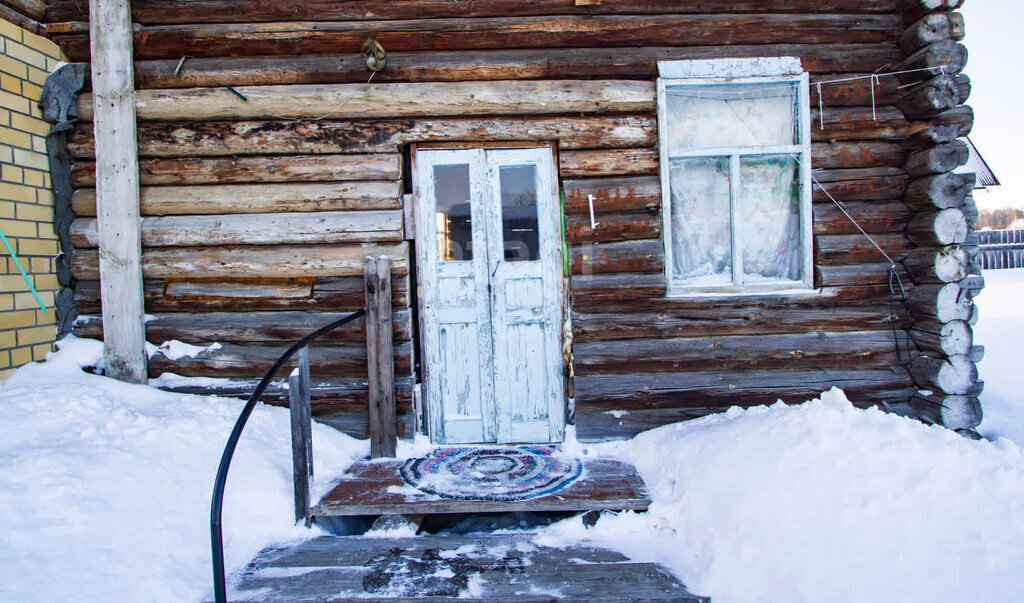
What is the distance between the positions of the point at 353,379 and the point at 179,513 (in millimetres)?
1727

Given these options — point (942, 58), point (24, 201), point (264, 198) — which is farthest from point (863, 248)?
point (24, 201)

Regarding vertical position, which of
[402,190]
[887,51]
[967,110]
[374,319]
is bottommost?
[374,319]

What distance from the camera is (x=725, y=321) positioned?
4.70 metres

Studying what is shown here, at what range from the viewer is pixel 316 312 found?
4.66 meters

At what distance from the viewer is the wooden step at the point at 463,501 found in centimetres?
346

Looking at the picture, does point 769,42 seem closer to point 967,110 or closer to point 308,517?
point 967,110

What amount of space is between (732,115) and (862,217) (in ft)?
4.65

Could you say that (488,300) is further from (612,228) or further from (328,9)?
(328,9)

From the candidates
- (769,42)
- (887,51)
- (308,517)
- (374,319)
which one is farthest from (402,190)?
(887,51)

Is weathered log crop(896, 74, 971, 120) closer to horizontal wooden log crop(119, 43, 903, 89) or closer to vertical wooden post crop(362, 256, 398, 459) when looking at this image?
horizontal wooden log crop(119, 43, 903, 89)

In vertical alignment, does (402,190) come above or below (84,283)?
above

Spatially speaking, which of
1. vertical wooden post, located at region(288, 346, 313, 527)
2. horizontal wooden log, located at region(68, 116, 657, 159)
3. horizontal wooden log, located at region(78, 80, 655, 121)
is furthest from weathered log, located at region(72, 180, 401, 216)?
vertical wooden post, located at region(288, 346, 313, 527)

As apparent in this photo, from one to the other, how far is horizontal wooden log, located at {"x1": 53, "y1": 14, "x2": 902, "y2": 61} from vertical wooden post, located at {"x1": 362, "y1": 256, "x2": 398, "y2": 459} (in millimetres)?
1965

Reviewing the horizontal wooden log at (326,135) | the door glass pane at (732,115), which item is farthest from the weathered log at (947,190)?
the horizontal wooden log at (326,135)
